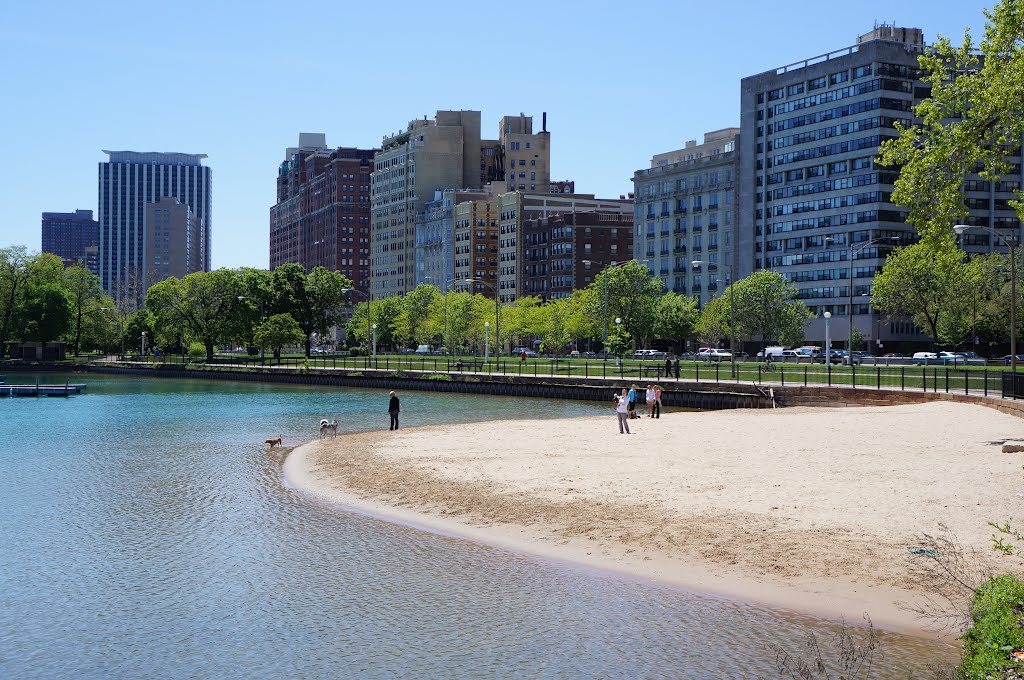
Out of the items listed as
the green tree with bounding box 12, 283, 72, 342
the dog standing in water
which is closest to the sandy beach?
the dog standing in water

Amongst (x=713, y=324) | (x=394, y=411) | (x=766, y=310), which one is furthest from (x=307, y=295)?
(x=394, y=411)

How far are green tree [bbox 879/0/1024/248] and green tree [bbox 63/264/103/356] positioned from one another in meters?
162

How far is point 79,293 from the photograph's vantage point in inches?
7003

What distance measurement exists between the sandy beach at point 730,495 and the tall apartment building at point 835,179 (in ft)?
348

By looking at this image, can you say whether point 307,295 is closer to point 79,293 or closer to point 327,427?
point 79,293

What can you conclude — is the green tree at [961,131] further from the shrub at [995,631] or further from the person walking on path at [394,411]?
the person walking on path at [394,411]

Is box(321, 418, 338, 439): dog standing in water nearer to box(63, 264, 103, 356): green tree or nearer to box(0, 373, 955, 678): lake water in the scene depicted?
box(0, 373, 955, 678): lake water

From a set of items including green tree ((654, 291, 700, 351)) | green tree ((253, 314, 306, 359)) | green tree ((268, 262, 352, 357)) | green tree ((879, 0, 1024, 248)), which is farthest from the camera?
green tree ((268, 262, 352, 357))

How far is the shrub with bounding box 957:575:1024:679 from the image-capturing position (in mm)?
12336

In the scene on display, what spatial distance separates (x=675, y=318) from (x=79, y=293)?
108521 millimetres

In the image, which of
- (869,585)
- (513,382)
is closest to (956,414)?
(869,585)

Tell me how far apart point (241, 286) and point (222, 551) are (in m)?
127

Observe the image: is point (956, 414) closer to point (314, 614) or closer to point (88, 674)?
point (314, 614)

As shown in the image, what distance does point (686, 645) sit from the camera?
16688 mm
